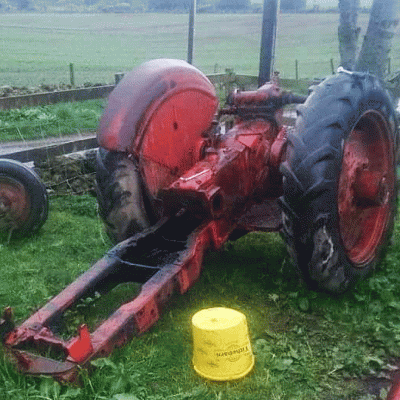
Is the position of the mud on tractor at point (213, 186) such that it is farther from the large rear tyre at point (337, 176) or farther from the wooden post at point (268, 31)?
the wooden post at point (268, 31)

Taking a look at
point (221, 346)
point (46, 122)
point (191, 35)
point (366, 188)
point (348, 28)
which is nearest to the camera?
point (221, 346)

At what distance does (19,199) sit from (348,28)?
8.68 metres

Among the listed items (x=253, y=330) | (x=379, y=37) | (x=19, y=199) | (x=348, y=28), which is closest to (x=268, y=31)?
(x=19, y=199)

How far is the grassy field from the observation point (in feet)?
80.1

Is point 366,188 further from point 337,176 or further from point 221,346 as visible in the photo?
point 221,346

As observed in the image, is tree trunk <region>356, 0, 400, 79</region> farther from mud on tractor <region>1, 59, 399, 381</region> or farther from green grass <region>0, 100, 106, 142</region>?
mud on tractor <region>1, 59, 399, 381</region>

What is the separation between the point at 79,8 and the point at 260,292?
49.0 metres

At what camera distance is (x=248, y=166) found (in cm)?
438

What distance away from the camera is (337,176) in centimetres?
371

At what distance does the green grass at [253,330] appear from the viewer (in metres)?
3.17

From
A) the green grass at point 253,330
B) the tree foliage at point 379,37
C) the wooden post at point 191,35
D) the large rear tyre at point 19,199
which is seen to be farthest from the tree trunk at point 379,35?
the large rear tyre at point 19,199

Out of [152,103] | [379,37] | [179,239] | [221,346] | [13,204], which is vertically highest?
[152,103]

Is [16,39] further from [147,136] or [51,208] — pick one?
[147,136]

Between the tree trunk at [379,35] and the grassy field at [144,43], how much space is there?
10.5 m
